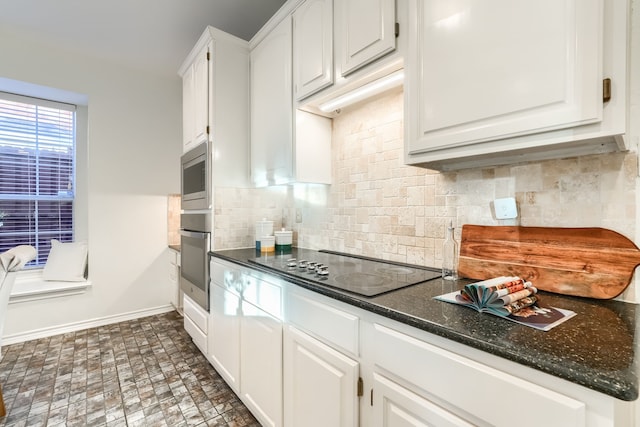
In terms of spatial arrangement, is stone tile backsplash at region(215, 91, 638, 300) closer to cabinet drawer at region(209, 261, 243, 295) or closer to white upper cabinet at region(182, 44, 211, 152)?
cabinet drawer at region(209, 261, 243, 295)

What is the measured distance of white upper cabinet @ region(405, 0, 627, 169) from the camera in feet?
2.49

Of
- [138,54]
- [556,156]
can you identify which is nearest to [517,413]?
[556,156]

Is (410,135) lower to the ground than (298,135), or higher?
lower

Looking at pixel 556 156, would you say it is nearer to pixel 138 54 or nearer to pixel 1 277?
pixel 1 277

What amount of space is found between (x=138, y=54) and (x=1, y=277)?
Result: 2.38 m

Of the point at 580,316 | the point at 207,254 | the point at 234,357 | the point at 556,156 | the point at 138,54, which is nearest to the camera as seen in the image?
the point at 580,316

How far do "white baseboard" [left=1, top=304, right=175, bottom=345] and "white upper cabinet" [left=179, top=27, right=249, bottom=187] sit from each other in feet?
7.21

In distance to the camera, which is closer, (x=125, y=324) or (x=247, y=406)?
(x=247, y=406)

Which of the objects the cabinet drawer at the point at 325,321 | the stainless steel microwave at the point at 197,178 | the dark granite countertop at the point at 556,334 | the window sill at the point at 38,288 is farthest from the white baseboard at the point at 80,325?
the dark granite countertop at the point at 556,334

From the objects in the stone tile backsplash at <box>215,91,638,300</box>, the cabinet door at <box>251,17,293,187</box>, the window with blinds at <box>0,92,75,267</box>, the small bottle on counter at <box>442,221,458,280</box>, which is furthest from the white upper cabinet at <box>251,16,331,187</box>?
the window with blinds at <box>0,92,75,267</box>

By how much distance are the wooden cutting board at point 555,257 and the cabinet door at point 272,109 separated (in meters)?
1.14

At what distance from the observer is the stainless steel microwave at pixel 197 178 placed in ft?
7.14

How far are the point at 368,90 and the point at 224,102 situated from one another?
1.18 meters

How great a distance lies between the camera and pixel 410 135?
117 centimetres
